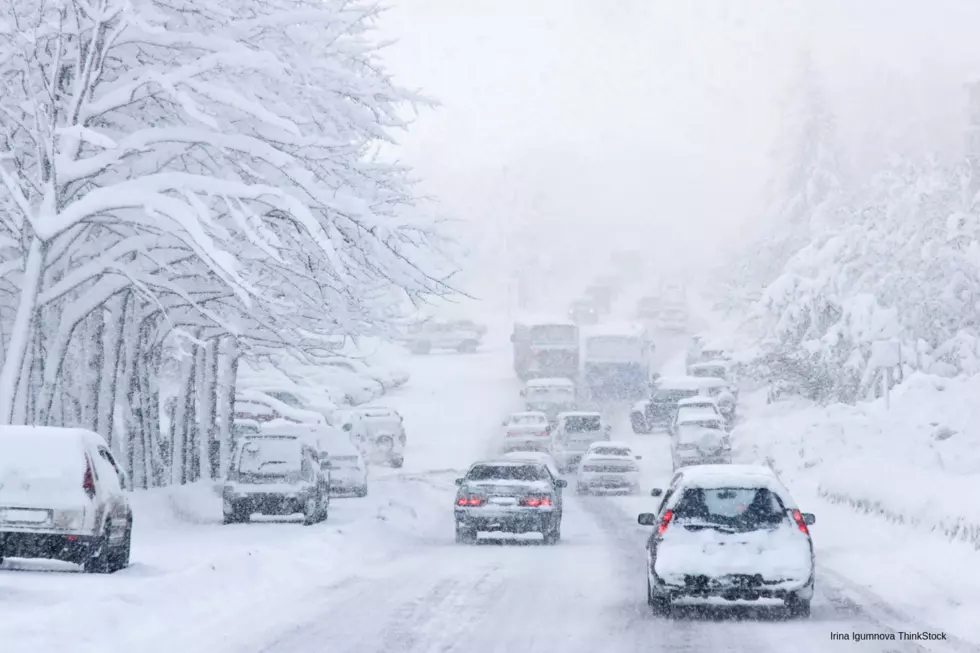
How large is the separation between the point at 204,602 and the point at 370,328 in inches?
614

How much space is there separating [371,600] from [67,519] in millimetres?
3606

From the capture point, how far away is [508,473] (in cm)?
2764

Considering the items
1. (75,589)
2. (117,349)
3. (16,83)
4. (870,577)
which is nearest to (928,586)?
(870,577)

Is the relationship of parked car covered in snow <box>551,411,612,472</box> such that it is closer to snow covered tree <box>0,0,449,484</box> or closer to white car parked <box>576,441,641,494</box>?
white car parked <box>576,441,641,494</box>

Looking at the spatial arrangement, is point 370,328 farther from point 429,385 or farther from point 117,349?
point 429,385

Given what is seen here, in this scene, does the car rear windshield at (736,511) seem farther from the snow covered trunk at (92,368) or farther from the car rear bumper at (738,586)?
the snow covered trunk at (92,368)

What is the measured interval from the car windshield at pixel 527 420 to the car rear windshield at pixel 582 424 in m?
1.31

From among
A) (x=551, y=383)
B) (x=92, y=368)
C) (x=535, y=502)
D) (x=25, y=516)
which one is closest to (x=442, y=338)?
(x=551, y=383)

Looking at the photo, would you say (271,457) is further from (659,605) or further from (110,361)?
(659,605)

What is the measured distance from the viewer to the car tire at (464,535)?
2705 cm

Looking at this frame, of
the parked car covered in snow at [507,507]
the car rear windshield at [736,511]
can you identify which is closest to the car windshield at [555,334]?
the parked car covered in snow at [507,507]

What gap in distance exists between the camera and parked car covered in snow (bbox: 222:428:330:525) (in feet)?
96.5

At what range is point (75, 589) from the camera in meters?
15.6

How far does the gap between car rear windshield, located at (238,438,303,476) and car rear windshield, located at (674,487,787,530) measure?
14.8 metres
